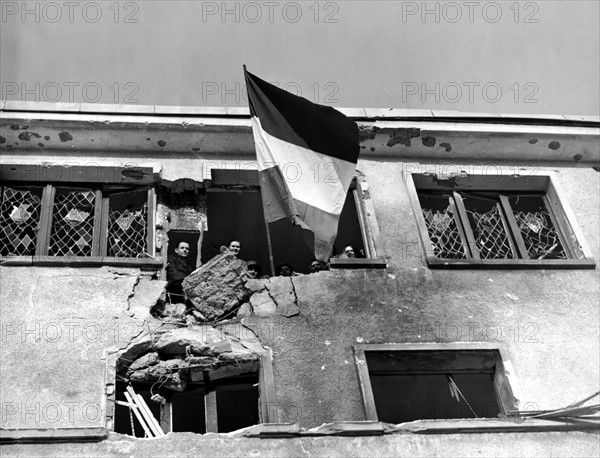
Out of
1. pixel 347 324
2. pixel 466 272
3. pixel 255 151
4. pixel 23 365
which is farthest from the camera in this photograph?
pixel 255 151

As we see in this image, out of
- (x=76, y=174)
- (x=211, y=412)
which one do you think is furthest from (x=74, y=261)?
(x=211, y=412)

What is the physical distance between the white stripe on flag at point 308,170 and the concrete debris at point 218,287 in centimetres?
110

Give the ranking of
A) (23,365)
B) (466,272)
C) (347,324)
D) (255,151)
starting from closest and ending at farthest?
(23,365)
(347,324)
(466,272)
(255,151)

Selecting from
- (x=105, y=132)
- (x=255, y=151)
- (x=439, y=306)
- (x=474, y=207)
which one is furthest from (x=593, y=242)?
(x=105, y=132)

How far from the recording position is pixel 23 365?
397 inches

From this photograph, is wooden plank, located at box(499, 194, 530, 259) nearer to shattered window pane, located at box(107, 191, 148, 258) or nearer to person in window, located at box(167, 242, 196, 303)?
person in window, located at box(167, 242, 196, 303)

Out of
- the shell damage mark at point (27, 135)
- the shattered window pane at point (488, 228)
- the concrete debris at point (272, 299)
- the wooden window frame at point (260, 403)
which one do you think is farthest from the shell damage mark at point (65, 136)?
the shattered window pane at point (488, 228)

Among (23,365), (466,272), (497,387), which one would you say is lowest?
(497,387)

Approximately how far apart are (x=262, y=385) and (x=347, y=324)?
122cm

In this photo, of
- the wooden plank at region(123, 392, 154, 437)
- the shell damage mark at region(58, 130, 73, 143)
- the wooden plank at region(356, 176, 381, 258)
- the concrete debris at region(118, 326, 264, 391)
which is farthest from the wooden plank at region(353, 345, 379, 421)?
the shell damage mark at region(58, 130, 73, 143)

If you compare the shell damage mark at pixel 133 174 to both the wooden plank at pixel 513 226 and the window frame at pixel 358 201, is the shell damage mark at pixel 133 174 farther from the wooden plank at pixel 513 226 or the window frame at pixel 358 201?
the wooden plank at pixel 513 226

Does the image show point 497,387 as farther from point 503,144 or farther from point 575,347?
point 503,144

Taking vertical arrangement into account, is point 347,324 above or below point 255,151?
below

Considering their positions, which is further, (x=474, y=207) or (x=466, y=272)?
(x=474, y=207)
